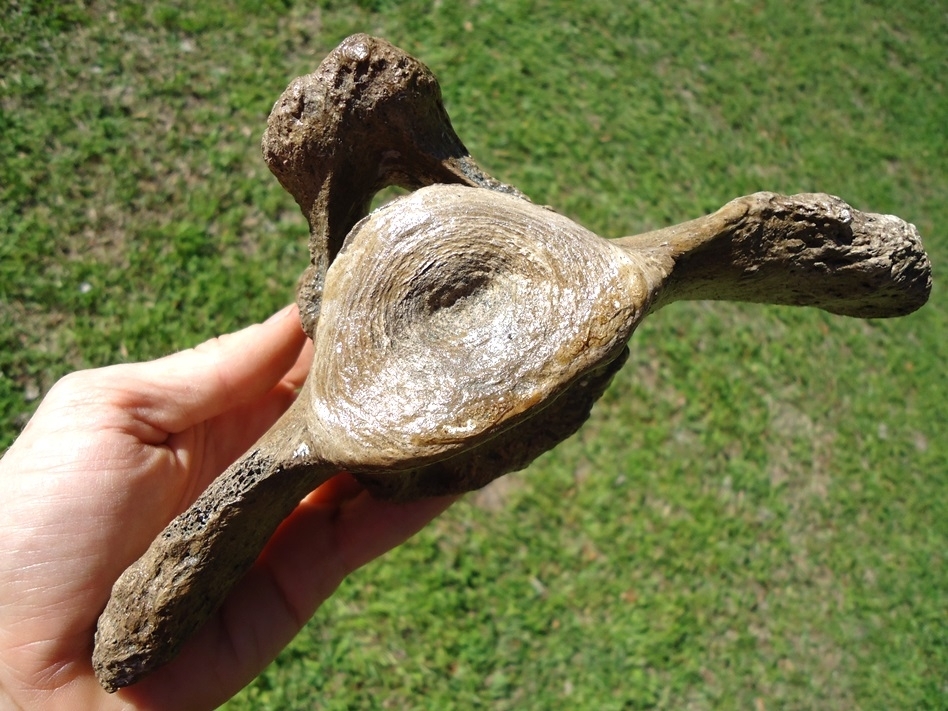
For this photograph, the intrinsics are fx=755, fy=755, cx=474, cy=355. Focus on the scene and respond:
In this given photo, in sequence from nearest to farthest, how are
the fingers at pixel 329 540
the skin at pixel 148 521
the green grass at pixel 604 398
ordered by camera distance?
the skin at pixel 148 521 < the fingers at pixel 329 540 < the green grass at pixel 604 398

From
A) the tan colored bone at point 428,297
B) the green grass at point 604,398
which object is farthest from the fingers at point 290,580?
the green grass at point 604,398

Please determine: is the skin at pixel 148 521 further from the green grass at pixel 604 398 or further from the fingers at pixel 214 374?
the green grass at pixel 604 398

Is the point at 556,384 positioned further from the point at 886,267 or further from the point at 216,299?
the point at 216,299

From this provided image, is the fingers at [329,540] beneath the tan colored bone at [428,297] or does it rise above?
beneath

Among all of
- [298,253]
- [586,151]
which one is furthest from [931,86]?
[298,253]

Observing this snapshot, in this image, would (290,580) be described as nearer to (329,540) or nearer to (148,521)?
(329,540)

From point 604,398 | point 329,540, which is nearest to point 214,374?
point 329,540

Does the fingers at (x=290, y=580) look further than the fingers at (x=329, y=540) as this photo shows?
No
